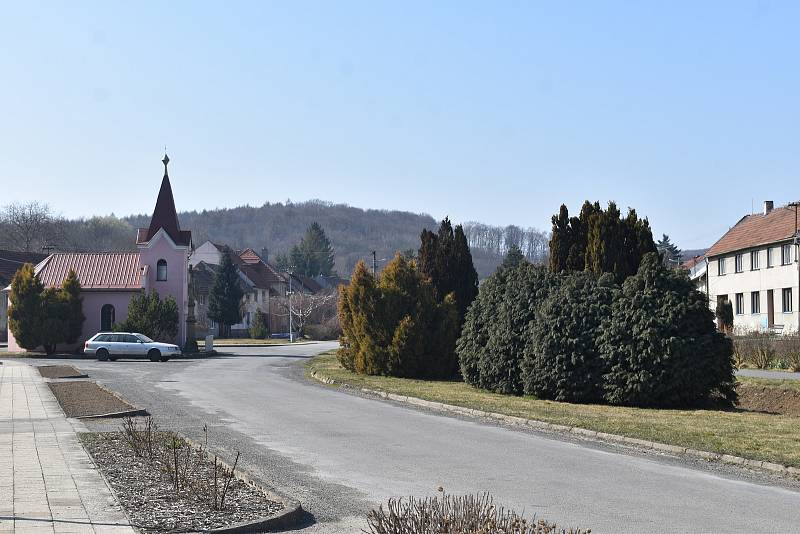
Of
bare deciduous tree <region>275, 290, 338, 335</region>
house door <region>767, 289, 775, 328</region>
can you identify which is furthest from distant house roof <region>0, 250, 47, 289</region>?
house door <region>767, 289, 775, 328</region>

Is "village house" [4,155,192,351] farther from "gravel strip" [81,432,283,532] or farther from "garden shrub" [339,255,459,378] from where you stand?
"gravel strip" [81,432,283,532]

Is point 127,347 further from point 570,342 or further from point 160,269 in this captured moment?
point 570,342

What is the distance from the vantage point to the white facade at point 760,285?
52094 mm

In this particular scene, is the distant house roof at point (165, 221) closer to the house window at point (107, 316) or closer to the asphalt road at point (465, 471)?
the house window at point (107, 316)

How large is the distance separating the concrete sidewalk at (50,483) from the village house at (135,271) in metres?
41.5

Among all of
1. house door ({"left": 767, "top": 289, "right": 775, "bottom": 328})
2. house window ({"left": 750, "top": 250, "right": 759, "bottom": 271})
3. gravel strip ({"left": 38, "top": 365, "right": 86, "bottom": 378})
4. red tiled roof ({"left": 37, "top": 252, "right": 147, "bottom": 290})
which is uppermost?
house window ({"left": 750, "top": 250, "right": 759, "bottom": 271})

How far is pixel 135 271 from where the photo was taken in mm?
62062

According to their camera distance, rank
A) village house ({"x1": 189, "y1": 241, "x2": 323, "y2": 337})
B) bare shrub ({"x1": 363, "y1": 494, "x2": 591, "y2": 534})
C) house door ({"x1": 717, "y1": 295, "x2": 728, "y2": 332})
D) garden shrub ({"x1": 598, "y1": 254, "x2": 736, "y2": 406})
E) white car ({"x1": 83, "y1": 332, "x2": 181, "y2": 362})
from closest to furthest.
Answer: bare shrub ({"x1": 363, "y1": 494, "x2": 591, "y2": 534})
garden shrub ({"x1": 598, "y1": 254, "x2": 736, "y2": 406})
white car ({"x1": 83, "y1": 332, "x2": 181, "y2": 362})
house door ({"x1": 717, "y1": 295, "x2": 728, "y2": 332})
village house ({"x1": 189, "y1": 241, "x2": 323, "y2": 337})

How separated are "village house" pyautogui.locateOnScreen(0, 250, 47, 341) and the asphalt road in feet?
206

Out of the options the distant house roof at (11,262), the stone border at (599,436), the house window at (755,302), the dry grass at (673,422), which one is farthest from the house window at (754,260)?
the distant house roof at (11,262)

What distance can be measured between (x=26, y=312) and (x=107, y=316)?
6.05m

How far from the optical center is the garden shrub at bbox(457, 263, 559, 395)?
2631 cm

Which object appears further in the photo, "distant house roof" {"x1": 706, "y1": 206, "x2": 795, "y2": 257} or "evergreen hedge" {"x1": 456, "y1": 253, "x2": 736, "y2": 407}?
"distant house roof" {"x1": 706, "y1": 206, "x2": 795, "y2": 257}

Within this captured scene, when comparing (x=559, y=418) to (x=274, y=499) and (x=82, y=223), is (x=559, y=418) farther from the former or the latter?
(x=82, y=223)
